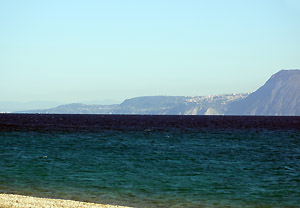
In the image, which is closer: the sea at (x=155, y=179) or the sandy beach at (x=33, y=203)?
the sandy beach at (x=33, y=203)

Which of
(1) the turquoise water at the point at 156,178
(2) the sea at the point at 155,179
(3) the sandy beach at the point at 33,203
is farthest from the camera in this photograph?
(1) the turquoise water at the point at 156,178

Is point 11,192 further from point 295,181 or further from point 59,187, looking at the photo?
point 295,181

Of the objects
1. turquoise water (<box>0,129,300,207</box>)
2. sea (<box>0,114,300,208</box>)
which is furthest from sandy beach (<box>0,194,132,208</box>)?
turquoise water (<box>0,129,300,207</box>)

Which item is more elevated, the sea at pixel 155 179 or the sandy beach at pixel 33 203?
the sandy beach at pixel 33 203

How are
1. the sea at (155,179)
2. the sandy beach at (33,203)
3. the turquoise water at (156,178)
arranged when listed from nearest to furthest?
the sandy beach at (33,203) → the sea at (155,179) → the turquoise water at (156,178)

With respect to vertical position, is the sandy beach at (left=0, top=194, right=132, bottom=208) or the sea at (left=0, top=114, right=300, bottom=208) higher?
the sandy beach at (left=0, top=194, right=132, bottom=208)

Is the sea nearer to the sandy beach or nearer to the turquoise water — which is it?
the turquoise water

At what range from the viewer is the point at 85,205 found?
82.1 ft

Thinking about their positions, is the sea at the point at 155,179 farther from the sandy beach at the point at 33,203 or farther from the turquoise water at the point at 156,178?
the sandy beach at the point at 33,203

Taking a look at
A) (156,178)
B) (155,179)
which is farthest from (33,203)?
(156,178)

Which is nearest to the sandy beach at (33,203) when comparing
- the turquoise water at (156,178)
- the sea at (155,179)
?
the sea at (155,179)

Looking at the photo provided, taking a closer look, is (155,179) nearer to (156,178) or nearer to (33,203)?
(156,178)

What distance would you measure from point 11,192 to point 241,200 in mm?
15347

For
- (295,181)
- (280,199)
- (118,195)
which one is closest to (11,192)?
(118,195)
